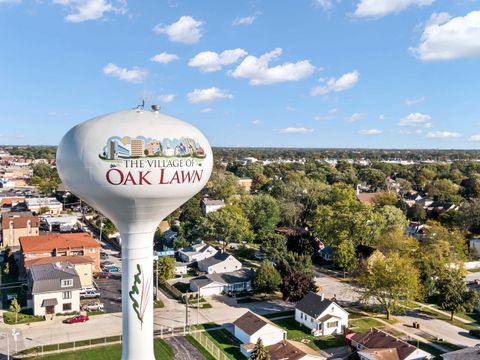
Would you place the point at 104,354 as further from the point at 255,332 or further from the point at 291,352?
the point at 291,352

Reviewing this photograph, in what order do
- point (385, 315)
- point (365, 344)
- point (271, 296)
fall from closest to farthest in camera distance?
point (365, 344), point (385, 315), point (271, 296)

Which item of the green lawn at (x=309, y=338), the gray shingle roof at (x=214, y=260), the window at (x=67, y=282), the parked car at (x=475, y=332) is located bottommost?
the green lawn at (x=309, y=338)

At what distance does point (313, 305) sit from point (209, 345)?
1005 cm

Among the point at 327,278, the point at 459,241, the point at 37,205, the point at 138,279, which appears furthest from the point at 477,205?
the point at 37,205

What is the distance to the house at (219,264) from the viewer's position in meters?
54.4

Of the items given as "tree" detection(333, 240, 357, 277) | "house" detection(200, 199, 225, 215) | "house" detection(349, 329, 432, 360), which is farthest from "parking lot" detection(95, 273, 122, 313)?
"house" detection(200, 199, 225, 215)

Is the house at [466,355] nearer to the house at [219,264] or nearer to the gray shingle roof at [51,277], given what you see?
the house at [219,264]

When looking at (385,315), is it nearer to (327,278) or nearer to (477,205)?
(327,278)

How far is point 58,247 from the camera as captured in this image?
51250 mm

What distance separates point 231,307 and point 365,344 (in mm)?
14555

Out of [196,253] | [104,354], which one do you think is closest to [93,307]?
[104,354]

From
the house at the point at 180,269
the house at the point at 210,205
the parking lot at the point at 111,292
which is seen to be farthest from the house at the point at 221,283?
the house at the point at 210,205

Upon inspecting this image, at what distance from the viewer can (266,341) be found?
3572cm

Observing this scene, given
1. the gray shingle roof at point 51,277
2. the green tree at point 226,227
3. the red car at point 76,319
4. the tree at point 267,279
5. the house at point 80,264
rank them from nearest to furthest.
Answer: the red car at point 76,319 < the gray shingle roof at point 51,277 < the tree at point 267,279 < the house at point 80,264 < the green tree at point 226,227
